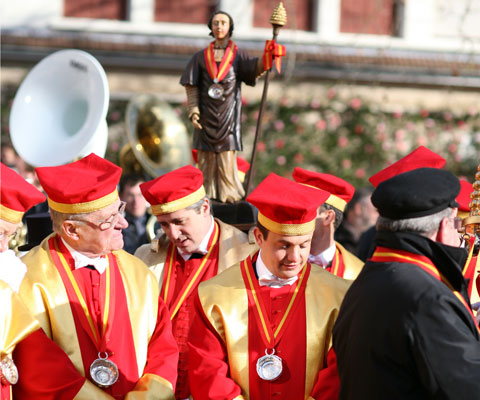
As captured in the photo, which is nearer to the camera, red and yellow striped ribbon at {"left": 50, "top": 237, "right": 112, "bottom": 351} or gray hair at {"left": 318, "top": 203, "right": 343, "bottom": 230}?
red and yellow striped ribbon at {"left": 50, "top": 237, "right": 112, "bottom": 351}

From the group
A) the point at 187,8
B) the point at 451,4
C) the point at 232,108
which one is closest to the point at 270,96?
the point at 187,8

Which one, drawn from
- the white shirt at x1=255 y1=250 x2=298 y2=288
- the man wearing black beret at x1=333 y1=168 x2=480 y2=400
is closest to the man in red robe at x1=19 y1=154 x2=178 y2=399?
the white shirt at x1=255 y1=250 x2=298 y2=288

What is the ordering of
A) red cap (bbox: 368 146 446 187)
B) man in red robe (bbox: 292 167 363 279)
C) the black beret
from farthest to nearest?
man in red robe (bbox: 292 167 363 279) → red cap (bbox: 368 146 446 187) → the black beret

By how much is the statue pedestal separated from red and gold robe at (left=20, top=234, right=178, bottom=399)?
1.36m

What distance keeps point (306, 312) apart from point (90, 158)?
1.34 metres

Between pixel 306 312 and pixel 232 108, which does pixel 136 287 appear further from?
pixel 232 108

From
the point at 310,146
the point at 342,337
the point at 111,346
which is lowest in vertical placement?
the point at 310,146

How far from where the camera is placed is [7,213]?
405 cm

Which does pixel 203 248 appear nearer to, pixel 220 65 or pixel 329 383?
pixel 220 65

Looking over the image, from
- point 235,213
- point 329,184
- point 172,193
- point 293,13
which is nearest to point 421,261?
point 172,193

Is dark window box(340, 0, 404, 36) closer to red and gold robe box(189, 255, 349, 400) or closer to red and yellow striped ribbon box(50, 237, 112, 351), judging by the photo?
red and gold robe box(189, 255, 349, 400)

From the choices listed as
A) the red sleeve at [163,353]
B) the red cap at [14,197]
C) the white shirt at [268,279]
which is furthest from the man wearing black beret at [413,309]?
the red cap at [14,197]

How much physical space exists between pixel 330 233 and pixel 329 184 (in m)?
0.31

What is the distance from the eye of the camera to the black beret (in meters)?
3.23
